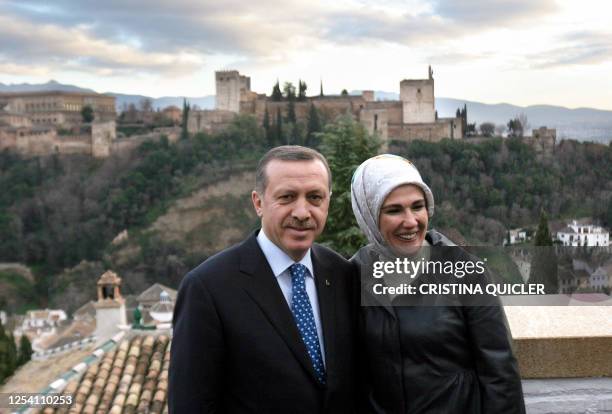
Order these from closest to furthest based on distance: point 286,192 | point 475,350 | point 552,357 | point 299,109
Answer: point 475,350
point 286,192
point 552,357
point 299,109

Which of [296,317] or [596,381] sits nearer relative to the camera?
[296,317]

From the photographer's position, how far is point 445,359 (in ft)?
6.15

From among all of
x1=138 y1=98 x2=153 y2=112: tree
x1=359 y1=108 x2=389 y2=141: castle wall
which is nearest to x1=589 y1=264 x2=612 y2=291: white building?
x1=359 y1=108 x2=389 y2=141: castle wall

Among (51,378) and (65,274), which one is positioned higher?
(51,378)

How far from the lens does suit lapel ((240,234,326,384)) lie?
195cm

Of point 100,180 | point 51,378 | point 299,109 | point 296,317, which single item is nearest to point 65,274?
point 100,180

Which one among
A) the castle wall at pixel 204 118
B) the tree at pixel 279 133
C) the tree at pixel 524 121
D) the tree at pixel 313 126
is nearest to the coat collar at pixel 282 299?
the tree at pixel 313 126

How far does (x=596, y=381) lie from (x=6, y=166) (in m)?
60.3

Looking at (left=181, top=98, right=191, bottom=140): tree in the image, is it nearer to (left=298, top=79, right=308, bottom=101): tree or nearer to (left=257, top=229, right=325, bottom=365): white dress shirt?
(left=298, top=79, right=308, bottom=101): tree

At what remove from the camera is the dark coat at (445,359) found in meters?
1.83

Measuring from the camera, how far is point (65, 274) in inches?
1687

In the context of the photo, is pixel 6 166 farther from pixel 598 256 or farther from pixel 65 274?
pixel 598 256

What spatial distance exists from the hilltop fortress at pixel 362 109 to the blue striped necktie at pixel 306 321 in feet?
159

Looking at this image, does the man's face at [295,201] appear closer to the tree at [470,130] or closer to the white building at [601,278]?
the white building at [601,278]
